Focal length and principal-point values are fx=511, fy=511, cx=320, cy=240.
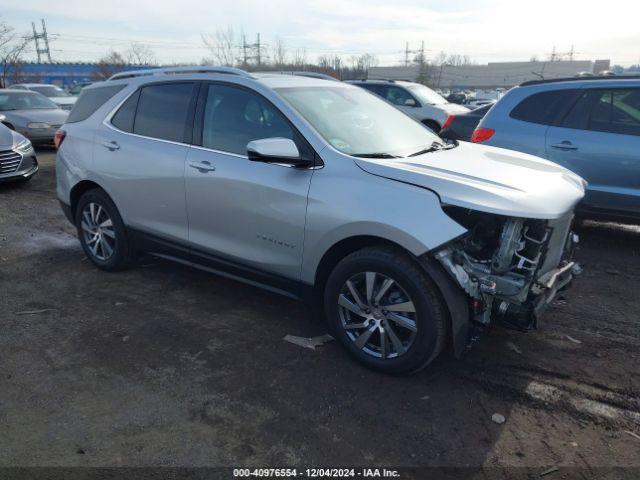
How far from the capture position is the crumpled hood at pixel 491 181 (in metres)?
2.85

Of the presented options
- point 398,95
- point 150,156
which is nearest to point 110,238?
point 150,156

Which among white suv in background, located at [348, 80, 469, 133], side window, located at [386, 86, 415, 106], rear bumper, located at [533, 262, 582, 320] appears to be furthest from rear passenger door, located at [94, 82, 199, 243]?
side window, located at [386, 86, 415, 106]

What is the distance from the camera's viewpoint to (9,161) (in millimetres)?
8539

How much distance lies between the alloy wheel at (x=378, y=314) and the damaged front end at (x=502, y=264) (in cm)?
38

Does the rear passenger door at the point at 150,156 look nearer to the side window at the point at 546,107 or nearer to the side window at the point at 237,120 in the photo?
the side window at the point at 237,120

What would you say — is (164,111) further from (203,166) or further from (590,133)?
(590,133)

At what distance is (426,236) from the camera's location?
2.90 m

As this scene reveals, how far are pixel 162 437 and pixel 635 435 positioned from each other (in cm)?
253

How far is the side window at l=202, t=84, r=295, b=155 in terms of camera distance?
3668 mm

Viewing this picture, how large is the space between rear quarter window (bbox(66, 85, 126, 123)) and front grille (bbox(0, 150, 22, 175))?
4158mm

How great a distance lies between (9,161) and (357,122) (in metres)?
7.21

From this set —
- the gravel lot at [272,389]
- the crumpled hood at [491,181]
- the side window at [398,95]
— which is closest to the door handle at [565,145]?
the gravel lot at [272,389]

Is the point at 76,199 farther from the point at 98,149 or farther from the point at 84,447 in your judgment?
the point at 84,447

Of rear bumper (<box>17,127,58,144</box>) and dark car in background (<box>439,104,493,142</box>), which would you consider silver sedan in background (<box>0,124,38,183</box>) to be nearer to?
rear bumper (<box>17,127,58,144</box>)
